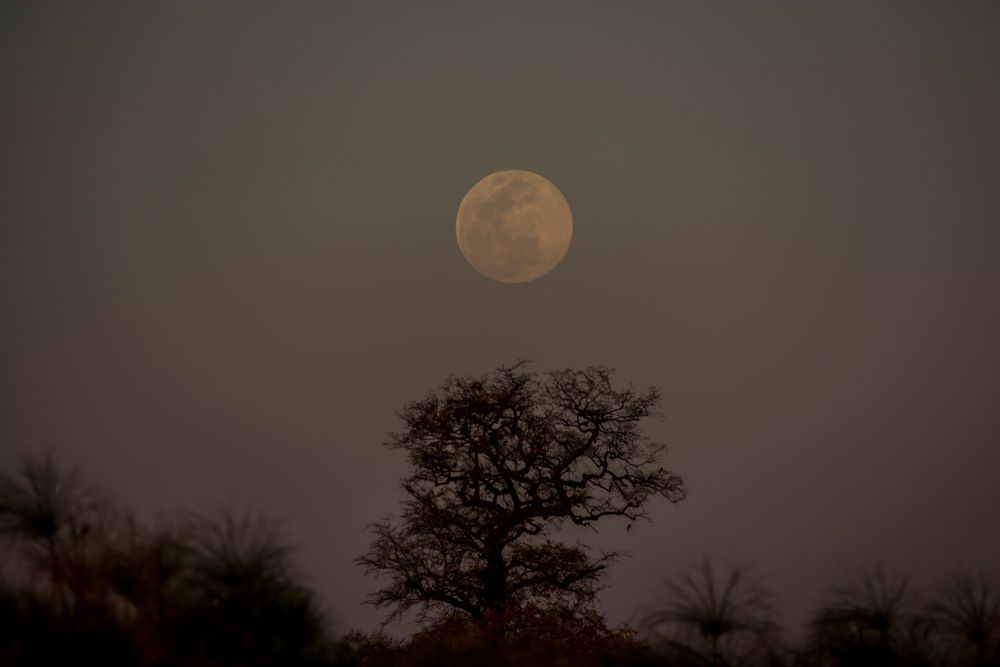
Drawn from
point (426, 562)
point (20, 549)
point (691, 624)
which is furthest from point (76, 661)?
point (426, 562)

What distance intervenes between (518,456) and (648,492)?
4470 millimetres

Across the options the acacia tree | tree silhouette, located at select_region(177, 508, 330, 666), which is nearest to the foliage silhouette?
tree silhouette, located at select_region(177, 508, 330, 666)

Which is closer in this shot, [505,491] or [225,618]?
[225,618]

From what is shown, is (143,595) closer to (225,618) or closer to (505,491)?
(225,618)

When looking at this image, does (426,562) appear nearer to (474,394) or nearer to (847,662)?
(474,394)

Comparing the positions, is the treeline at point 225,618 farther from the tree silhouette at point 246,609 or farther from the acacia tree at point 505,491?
the acacia tree at point 505,491

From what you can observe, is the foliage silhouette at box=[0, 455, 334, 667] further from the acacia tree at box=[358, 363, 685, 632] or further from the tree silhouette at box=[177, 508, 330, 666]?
the acacia tree at box=[358, 363, 685, 632]

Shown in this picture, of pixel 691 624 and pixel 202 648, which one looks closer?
pixel 202 648

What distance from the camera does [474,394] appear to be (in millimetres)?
34438

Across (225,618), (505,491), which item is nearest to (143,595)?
(225,618)

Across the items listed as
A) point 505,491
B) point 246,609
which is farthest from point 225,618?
point 505,491

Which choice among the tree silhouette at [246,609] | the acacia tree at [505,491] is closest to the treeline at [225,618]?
the tree silhouette at [246,609]

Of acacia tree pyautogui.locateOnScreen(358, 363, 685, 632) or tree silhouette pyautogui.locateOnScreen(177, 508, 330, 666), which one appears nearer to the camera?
tree silhouette pyautogui.locateOnScreen(177, 508, 330, 666)

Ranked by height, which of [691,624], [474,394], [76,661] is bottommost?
[76,661]
